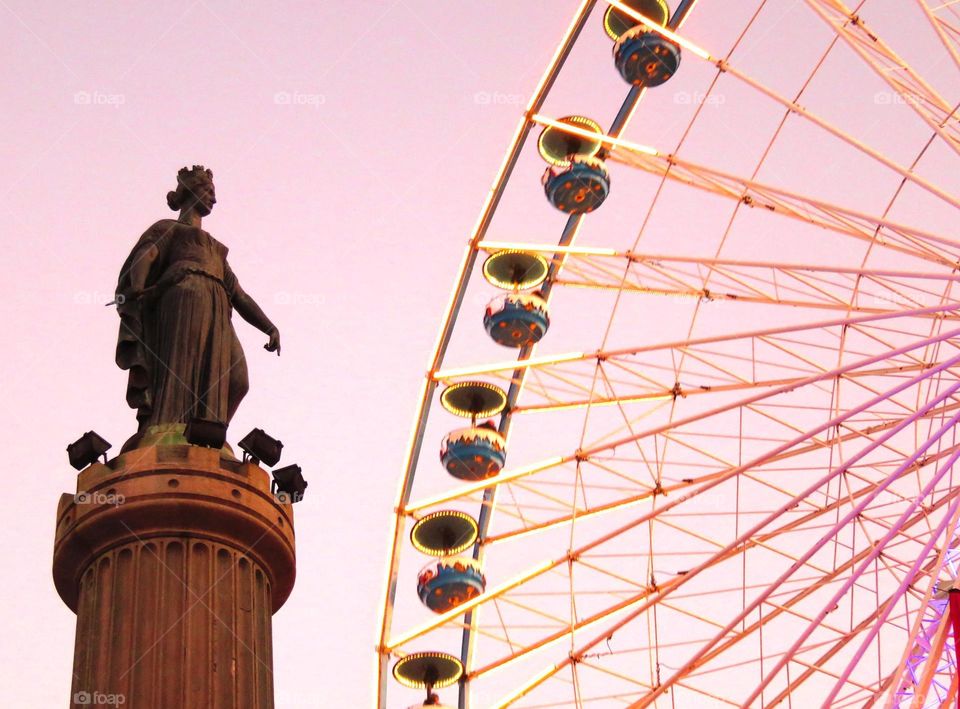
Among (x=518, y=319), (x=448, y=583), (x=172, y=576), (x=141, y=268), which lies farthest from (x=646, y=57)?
(x=172, y=576)

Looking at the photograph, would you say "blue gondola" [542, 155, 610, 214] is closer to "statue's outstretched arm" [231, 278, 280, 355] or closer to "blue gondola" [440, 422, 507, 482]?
"blue gondola" [440, 422, 507, 482]

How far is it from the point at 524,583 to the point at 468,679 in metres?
1.66

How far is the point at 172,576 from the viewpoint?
1397cm

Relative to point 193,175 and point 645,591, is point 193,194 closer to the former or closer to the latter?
point 193,175

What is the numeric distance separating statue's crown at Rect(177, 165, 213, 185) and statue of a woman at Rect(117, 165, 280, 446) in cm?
42

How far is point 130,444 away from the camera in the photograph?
49.2 feet

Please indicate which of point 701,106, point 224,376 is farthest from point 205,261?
point 701,106
